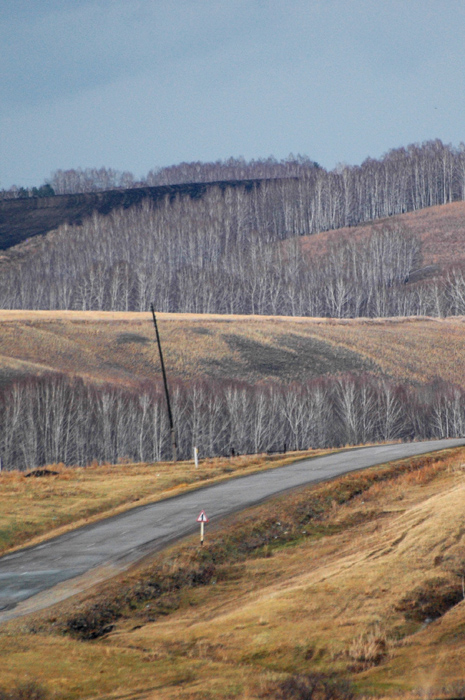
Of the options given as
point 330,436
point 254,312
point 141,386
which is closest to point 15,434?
point 141,386

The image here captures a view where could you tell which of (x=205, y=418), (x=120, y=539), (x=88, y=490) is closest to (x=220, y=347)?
(x=205, y=418)

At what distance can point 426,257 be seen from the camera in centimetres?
17250

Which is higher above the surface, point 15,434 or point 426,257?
point 426,257

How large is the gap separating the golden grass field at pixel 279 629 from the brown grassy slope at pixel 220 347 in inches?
2463

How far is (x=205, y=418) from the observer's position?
7600 cm

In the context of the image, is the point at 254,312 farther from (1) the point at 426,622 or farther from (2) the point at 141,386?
(1) the point at 426,622

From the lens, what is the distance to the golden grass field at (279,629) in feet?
40.2

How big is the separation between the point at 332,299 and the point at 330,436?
238ft

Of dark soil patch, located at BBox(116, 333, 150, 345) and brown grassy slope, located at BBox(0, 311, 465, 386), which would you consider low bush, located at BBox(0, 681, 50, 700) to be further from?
dark soil patch, located at BBox(116, 333, 150, 345)

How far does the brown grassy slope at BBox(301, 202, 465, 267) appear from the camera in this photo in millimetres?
172375

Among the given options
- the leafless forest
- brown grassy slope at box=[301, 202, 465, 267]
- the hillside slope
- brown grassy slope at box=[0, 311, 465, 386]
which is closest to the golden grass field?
the leafless forest

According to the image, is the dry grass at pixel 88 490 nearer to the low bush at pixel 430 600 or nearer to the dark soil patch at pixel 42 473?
→ the dark soil patch at pixel 42 473

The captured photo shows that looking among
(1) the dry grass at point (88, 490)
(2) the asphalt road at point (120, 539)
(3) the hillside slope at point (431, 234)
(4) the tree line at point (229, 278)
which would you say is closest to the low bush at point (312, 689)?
(2) the asphalt road at point (120, 539)

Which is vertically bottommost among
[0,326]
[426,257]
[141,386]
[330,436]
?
[330,436]
